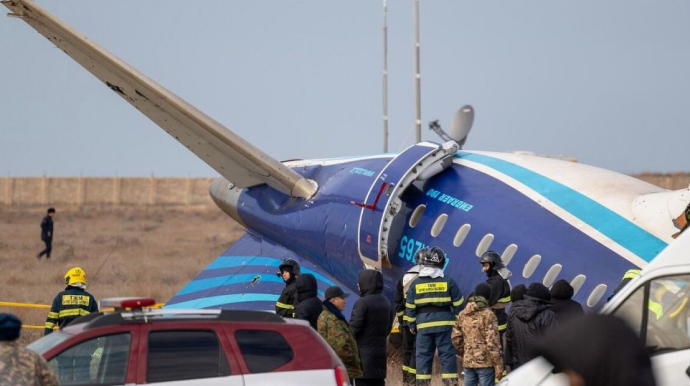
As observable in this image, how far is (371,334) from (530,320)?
7.19 ft

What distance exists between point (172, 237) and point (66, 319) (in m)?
55.0

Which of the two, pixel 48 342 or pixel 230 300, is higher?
pixel 48 342

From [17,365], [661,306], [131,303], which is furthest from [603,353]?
[131,303]

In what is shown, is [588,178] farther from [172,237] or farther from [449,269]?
[172,237]

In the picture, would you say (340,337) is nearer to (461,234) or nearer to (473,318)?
(473,318)

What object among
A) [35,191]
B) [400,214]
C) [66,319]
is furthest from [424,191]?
[35,191]

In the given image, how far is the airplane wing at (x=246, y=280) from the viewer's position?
21.6 meters

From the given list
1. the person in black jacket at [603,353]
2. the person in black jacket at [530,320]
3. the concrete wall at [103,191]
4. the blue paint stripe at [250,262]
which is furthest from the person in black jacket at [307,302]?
the concrete wall at [103,191]

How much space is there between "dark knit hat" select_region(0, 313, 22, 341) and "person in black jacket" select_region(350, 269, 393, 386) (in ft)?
18.6

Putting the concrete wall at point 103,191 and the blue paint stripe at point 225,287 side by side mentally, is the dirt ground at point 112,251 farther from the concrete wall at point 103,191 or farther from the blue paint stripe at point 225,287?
the concrete wall at point 103,191

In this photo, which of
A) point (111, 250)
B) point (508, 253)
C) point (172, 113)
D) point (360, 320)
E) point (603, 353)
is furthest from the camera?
point (111, 250)

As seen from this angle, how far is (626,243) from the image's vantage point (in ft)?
50.5

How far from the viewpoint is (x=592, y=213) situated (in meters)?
16.4

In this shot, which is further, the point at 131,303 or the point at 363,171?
the point at 363,171
